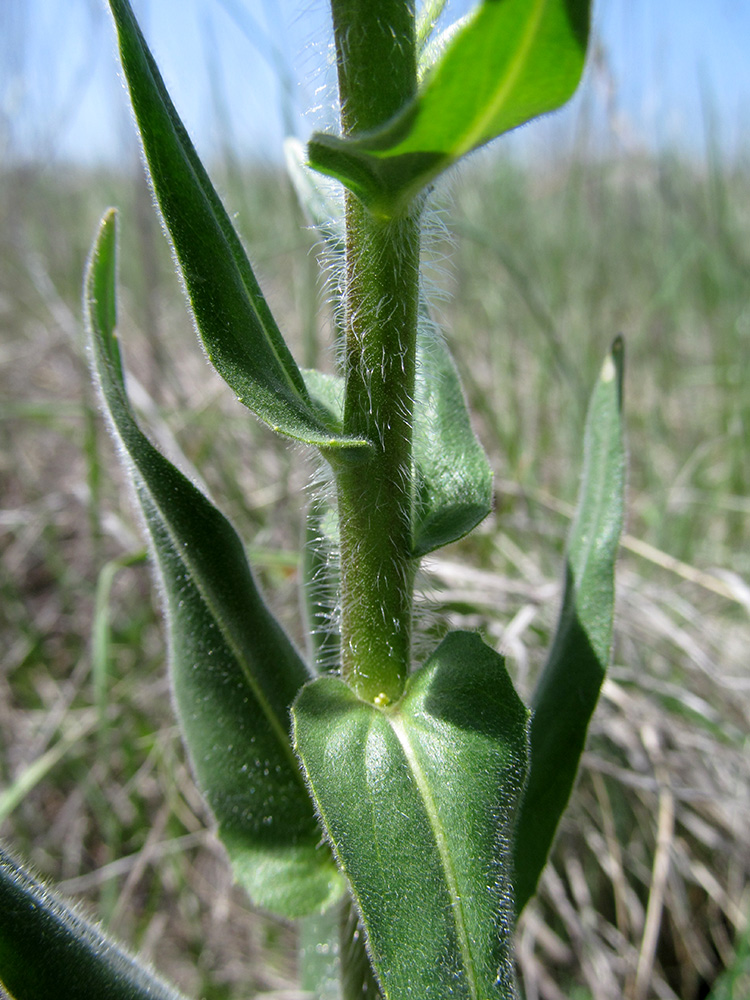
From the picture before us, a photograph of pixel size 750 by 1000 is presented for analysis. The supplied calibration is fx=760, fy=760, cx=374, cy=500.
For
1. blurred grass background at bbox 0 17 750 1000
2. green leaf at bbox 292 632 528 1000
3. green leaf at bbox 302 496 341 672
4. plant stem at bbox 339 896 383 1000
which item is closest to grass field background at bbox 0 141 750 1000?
blurred grass background at bbox 0 17 750 1000

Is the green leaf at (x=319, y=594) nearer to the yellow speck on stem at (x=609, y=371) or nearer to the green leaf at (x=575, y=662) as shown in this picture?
the green leaf at (x=575, y=662)

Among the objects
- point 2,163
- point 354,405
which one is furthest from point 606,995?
point 2,163

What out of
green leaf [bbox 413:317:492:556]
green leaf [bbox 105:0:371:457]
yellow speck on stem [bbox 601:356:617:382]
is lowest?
green leaf [bbox 413:317:492:556]

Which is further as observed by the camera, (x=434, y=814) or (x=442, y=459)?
(x=442, y=459)

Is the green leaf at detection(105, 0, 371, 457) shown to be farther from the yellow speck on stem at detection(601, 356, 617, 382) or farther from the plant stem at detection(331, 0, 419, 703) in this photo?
the yellow speck on stem at detection(601, 356, 617, 382)

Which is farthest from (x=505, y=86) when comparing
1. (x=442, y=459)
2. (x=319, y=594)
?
(x=319, y=594)

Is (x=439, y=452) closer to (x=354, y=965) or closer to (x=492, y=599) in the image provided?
(x=354, y=965)

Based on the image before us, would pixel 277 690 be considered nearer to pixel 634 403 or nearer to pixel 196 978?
pixel 196 978
